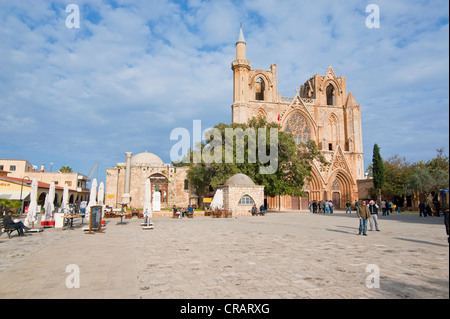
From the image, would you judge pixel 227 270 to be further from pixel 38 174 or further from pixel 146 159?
pixel 38 174

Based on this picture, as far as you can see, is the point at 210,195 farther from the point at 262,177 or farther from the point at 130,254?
the point at 130,254

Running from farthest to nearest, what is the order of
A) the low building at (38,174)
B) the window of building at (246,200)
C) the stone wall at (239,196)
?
the low building at (38,174) < the window of building at (246,200) < the stone wall at (239,196)

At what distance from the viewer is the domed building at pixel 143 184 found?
40.3m

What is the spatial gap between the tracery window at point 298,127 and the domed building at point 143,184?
64.7ft

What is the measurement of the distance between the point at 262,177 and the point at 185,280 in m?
26.8

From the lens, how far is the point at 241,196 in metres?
27.1

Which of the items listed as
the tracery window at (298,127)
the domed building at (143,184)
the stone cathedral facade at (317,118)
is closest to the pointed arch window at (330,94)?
the stone cathedral facade at (317,118)

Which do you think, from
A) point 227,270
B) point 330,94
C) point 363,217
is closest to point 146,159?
point 330,94

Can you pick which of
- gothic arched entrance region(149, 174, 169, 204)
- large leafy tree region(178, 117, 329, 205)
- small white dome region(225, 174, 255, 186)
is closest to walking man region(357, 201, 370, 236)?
small white dome region(225, 174, 255, 186)

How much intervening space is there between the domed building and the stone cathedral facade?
12.6m

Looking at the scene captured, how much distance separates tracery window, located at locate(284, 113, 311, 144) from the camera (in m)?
48.3

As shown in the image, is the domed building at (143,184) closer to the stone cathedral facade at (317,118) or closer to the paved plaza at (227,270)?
the stone cathedral facade at (317,118)

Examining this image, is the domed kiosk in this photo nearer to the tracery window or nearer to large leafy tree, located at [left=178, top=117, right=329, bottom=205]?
large leafy tree, located at [left=178, top=117, right=329, bottom=205]
